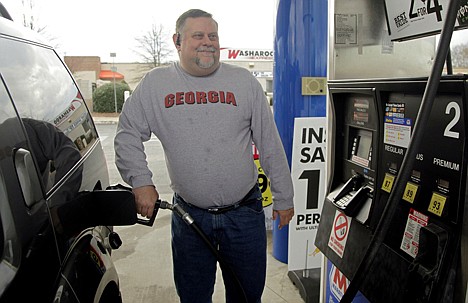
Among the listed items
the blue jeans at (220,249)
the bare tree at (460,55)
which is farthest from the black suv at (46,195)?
the bare tree at (460,55)

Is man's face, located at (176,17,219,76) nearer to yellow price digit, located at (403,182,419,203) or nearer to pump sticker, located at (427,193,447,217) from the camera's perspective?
yellow price digit, located at (403,182,419,203)

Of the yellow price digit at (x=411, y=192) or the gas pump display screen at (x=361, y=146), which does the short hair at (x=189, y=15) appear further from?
the yellow price digit at (x=411, y=192)

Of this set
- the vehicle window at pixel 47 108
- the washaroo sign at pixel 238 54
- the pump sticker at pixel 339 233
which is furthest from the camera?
the washaroo sign at pixel 238 54

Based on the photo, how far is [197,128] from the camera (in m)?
2.30

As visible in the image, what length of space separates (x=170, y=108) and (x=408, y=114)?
3.69 ft

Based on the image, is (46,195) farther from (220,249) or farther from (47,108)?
(220,249)

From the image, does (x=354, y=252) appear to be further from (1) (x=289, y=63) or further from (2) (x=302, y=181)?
(1) (x=289, y=63)

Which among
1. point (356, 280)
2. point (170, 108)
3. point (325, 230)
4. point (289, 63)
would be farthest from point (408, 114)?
point (289, 63)

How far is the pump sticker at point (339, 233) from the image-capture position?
2.26 m

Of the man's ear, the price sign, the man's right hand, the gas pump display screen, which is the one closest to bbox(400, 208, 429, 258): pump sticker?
the gas pump display screen

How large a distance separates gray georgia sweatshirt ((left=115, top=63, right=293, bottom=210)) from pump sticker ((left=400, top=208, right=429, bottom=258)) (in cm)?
89

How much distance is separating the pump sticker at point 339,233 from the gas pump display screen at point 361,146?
292mm

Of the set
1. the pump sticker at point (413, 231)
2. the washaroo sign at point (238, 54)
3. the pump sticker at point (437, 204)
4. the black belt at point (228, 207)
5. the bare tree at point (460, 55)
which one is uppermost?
the washaroo sign at point (238, 54)

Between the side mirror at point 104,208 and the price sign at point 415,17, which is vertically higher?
the price sign at point 415,17
